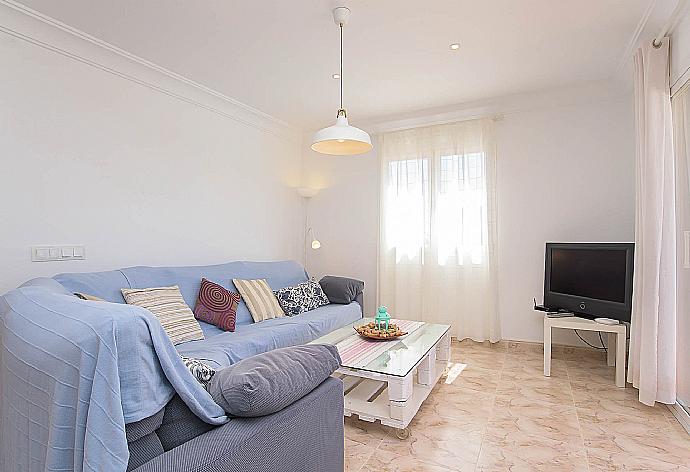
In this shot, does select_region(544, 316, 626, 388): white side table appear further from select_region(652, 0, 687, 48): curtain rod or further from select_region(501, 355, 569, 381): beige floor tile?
select_region(652, 0, 687, 48): curtain rod

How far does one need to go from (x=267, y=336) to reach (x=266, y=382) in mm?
1970

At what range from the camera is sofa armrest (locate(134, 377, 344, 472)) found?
3.52 feet

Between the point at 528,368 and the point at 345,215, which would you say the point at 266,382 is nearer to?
the point at 528,368

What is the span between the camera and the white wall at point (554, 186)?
3.99 m

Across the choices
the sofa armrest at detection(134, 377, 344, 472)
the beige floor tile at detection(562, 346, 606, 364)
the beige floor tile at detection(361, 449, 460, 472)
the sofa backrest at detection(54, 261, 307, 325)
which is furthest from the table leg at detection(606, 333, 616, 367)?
the sofa armrest at detection(134, 377, 344, 472)

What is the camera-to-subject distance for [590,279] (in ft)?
11.9

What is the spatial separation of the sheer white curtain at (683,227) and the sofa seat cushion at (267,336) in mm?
2561

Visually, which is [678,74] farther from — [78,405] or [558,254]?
[78,405]

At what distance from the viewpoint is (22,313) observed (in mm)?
1396

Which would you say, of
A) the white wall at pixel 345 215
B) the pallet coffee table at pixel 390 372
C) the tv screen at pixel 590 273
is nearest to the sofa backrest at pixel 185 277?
the white wall at pixel 345 215

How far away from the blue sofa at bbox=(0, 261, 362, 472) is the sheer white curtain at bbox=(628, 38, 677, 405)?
93.5 inches

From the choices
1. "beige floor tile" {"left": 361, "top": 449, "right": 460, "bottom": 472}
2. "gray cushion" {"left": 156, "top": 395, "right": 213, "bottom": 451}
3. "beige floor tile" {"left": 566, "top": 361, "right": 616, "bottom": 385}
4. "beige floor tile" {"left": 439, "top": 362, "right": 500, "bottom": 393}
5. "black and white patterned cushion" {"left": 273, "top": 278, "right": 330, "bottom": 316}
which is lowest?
"beige floor tile" {"left": 361, "top": 449, "right": 460, "bottom": 472}

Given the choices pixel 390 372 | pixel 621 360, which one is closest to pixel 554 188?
pixel 621 360

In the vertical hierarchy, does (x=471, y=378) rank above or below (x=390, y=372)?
below
